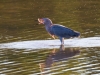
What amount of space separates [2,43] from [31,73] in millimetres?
5572

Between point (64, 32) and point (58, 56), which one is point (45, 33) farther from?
point (58, 56)

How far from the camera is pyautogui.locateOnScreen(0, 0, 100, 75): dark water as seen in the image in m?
13.8

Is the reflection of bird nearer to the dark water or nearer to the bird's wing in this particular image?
the dark water

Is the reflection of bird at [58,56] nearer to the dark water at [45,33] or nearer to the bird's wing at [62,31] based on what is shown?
the dark water at [45,33]

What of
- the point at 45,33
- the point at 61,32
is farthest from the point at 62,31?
the point at 45,33

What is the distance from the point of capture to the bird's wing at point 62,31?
1852cm

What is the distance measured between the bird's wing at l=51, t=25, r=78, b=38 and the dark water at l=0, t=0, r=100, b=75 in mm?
877

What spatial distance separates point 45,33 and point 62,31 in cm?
256

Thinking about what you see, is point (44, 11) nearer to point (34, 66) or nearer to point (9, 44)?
point (9, 44)

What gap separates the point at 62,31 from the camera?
1861 centimetres

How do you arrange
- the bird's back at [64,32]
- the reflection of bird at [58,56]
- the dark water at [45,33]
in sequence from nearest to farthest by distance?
the dark water at [45,33], the reflection of bird at [58,56], the bird's back at [64,32]

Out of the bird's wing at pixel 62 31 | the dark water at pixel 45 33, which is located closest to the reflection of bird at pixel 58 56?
the dark water at pixel 45 33

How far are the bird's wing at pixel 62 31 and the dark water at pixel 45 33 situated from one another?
2.88 ft

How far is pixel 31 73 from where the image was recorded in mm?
13094
